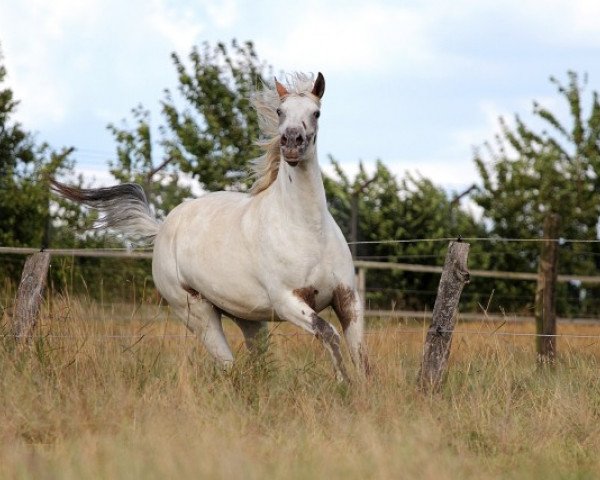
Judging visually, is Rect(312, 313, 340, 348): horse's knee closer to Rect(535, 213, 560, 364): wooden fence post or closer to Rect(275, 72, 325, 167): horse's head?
Rect(275, 72, 325, 167): horse's head

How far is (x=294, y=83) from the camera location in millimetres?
7801

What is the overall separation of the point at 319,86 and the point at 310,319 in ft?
5.16

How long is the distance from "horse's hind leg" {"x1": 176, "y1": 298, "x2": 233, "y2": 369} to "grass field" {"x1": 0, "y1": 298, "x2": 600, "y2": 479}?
66cm

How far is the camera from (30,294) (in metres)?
9.34

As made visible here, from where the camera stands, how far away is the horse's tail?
986cm

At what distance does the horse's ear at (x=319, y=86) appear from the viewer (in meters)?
7.56

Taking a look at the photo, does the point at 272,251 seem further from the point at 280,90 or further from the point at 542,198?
the point at 542,198

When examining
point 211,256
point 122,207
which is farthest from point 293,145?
point 122,207

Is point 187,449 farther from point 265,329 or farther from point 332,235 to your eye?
point 265,329

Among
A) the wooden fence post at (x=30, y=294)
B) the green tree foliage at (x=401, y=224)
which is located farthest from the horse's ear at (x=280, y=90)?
the green tree foliage at (x=401, y=224)

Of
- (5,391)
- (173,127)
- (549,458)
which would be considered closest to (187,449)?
(5,391)

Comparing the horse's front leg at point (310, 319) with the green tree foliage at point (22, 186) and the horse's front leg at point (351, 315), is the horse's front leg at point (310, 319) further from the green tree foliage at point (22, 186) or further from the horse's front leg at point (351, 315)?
the green tree foliage at point (22, 186)

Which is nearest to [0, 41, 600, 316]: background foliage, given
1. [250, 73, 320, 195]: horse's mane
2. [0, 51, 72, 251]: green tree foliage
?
[0, 51, 72, 251]: green tree foliage

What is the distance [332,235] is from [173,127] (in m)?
13.8
